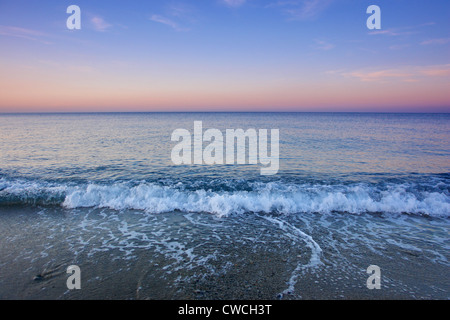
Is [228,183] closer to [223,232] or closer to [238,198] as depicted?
[238,198]

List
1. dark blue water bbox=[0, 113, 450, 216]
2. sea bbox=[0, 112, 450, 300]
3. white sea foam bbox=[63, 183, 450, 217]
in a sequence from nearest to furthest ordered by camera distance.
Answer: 1. sea bbox=[0, 112, 450, 300]
2. white sea foam bbox=[63, 183, 450, 217]
3. dark blue water bbox=[0, 113, 450, 216]

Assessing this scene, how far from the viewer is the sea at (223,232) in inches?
212

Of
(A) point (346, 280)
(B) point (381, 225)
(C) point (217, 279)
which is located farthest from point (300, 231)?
(C) point (217, 279)

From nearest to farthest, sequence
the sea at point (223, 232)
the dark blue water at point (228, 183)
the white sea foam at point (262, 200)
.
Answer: the sea at point (223, 232), the white sea foam at point (262, 200), the dark blue water at point (228, 183)

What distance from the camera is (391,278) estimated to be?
5703mm

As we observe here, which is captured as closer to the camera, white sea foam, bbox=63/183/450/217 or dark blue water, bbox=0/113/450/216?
white sea foam, bbox=63/183/450/217

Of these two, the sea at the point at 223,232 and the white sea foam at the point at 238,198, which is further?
the white sea foam at the point at 238,198

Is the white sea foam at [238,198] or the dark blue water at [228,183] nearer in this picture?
the white sea foam at [238,198]

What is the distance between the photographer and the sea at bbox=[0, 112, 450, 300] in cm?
538

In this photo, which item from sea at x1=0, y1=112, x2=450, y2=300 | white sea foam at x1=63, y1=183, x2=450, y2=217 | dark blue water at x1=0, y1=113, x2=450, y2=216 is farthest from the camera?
dark blue water at x1=0, y1=113, x2=450, y2=216

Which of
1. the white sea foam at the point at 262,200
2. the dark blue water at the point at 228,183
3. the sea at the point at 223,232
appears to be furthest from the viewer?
the dark blue water at the point at 228,183

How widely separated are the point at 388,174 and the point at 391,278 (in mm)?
11913
